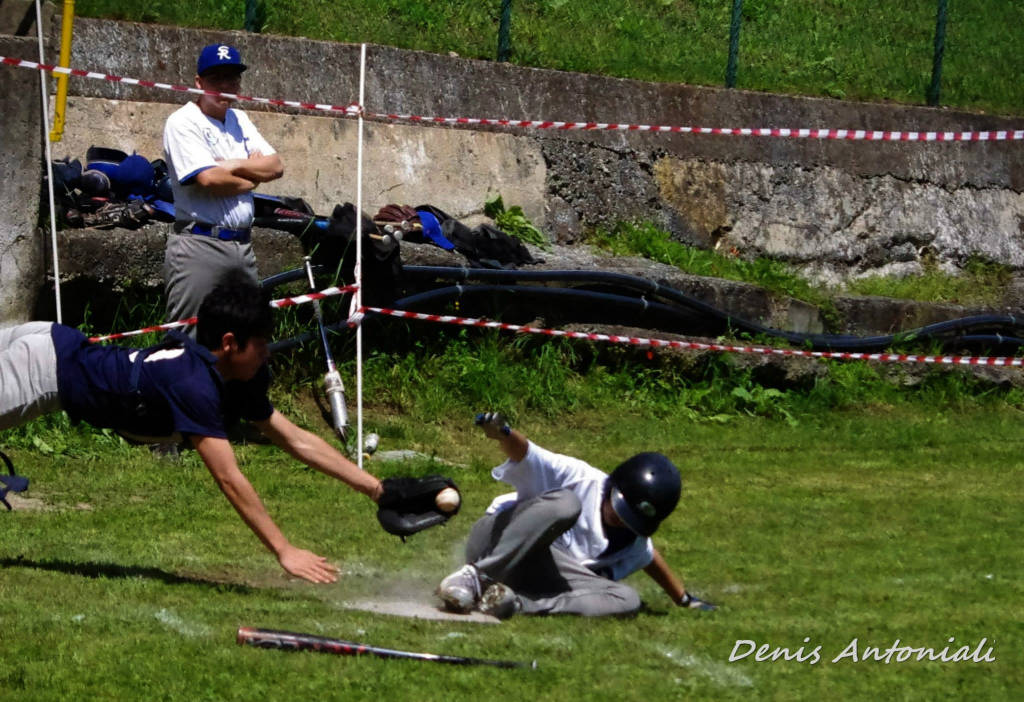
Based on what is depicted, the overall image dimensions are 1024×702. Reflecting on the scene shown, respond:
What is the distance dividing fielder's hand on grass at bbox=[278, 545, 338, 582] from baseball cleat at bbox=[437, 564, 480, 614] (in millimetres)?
592

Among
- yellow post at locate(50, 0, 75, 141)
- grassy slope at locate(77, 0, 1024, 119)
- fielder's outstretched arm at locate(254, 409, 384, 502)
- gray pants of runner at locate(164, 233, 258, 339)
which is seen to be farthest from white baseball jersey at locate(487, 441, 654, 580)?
grassy slope at locate(77, 0, 1024, 119)

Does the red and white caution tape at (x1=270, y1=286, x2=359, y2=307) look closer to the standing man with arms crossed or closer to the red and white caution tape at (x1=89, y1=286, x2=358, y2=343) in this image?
the red and white caution tape at (x1=89, y1=286, x2=358, y2=343)

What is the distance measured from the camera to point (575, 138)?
1360cm

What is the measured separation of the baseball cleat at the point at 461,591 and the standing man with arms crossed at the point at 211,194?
125 inches

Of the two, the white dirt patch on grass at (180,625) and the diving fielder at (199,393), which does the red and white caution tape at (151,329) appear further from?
the white dirt patch on grass at (180,625)

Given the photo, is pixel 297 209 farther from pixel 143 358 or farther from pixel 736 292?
pixel 143 358

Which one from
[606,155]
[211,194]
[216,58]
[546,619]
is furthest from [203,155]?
[606,155]

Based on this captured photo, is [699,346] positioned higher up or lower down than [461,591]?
lower down

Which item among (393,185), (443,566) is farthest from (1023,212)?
(443,566)

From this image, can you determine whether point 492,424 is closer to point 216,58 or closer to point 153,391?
point 153,391

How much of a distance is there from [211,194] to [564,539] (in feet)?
11.3

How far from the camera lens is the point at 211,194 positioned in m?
9.07

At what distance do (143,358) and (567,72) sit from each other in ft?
26.1

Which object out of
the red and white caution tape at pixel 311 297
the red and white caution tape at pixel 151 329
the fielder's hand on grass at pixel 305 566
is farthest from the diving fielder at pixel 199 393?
the red and white caution tape at pixel 311 297
